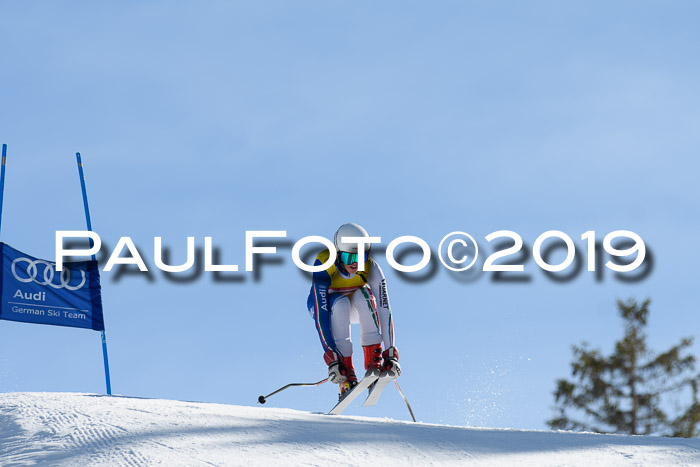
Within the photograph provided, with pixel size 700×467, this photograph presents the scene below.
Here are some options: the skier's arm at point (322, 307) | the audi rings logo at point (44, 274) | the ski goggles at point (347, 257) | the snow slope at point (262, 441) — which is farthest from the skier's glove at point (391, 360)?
the audi rings logo at point (44, 274)

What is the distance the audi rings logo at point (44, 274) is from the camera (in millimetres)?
11742

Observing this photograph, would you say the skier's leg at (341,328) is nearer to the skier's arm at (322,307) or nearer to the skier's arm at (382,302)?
the skier's arm at (322,307)

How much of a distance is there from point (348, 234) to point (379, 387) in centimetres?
140

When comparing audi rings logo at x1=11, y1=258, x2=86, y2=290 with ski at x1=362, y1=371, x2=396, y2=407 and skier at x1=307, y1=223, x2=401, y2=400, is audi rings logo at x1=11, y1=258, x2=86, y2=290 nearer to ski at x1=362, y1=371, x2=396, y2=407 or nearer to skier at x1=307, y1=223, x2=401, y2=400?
skier at x1=307, y1=223, x2=401, y2=400

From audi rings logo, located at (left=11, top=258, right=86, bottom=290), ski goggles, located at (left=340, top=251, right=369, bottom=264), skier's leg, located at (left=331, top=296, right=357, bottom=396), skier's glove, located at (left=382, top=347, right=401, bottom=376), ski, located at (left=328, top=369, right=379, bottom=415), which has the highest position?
ski goggles, located at (left=340, top=251, right=369, bottom=264)

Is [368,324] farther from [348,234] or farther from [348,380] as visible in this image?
[348,234]

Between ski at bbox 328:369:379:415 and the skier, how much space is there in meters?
0.07

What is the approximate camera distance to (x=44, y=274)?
465 inches

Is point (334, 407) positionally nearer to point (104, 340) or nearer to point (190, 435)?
point (190, 435)

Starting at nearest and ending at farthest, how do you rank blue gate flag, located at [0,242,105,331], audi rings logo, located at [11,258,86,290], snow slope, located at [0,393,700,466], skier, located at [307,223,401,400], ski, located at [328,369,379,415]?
snow slope, located at [0,393,700,466], ski, located at [328,369,379,415], skier, located at [307,223,401,400], blue gate flag, located at [0,242,105,331], audi rings logo, located at [11,258,86,290]

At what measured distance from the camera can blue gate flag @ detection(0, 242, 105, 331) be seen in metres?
11.6

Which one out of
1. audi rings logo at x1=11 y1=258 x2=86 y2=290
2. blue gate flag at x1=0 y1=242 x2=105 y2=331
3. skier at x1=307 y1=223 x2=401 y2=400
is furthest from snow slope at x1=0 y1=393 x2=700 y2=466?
audi rings logo at x1=11 y1=258 x2=86 y2=290

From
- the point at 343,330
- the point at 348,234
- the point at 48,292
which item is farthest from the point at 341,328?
the point at 48,292

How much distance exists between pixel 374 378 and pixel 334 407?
453 mm
